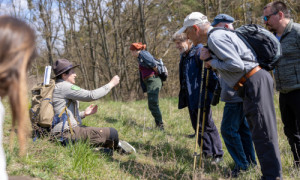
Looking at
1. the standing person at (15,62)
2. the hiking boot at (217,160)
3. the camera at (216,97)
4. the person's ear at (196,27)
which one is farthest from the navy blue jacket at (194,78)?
the standing person at (15,62)

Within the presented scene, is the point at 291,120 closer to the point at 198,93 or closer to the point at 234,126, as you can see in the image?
the point at 234,126

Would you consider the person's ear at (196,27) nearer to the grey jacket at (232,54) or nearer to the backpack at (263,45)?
the grey jacket at (232,54)

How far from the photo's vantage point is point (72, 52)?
819 inches

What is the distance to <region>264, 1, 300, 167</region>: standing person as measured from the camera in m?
3.67

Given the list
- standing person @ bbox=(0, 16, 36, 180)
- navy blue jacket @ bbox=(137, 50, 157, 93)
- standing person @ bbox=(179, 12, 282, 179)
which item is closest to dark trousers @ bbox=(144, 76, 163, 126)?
navy blue jacket @ bbox=(137, 50, 157, 93)

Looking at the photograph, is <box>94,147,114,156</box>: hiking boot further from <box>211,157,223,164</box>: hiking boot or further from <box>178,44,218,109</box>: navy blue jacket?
<box>211,157,223,164</box>: hiking boot

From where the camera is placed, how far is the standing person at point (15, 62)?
4.68 ft

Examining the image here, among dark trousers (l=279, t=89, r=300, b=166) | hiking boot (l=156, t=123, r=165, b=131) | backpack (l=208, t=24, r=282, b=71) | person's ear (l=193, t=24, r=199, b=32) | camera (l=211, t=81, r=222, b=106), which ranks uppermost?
person's ear (l=193, t=24, r=199, b=32)

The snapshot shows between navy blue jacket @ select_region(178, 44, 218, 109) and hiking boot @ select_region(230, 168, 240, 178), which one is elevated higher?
navy blue jacket @ select_region(178, 44, 218, 109)

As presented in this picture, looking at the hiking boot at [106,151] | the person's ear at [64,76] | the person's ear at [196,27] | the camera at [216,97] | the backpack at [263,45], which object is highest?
the person's ear at [196,27]

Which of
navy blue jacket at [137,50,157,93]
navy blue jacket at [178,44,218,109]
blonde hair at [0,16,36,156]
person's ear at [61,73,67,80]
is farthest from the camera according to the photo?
navy blue jacket at [137,50,157,93]

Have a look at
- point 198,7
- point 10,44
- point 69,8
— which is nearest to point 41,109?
point 10,44

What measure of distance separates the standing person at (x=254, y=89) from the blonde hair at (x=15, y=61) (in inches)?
79.1

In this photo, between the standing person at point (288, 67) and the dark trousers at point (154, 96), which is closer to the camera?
the standing person at point (288, 67)
